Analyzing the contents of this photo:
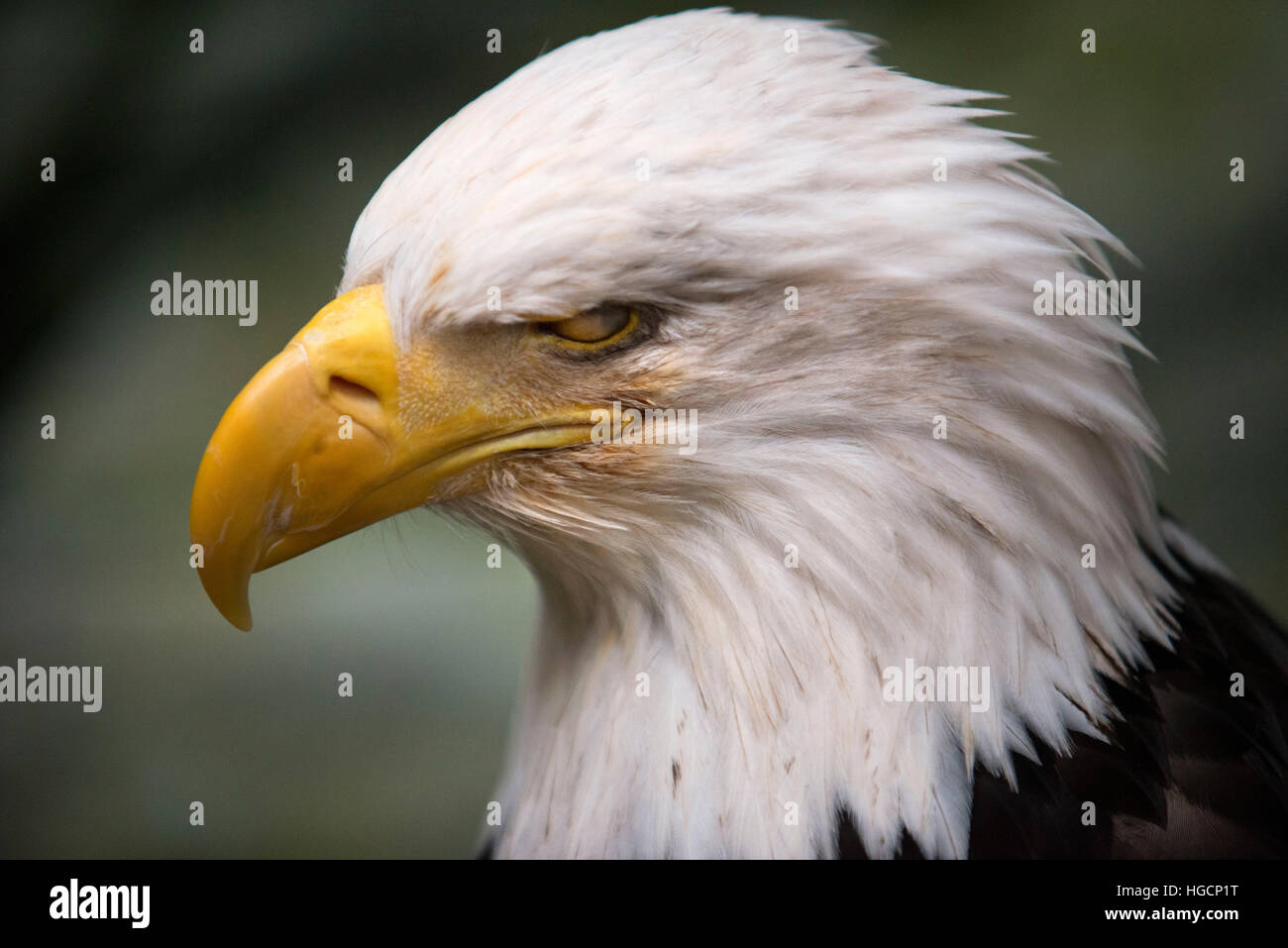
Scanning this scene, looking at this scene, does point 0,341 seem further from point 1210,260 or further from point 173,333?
point 1210,260

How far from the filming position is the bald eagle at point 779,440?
115cm

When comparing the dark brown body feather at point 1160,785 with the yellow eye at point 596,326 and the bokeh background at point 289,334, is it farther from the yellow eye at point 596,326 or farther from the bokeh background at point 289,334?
the bokeh background at point 289,334

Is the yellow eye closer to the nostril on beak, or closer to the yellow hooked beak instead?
the yellow hooked beak

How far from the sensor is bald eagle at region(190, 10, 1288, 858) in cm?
115

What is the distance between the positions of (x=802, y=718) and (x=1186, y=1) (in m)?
2.60

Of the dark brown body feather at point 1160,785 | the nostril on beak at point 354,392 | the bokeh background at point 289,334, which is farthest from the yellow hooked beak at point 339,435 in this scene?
the bokeh background at point 289,334

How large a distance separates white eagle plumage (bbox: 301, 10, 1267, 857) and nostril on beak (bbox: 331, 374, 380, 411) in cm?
8

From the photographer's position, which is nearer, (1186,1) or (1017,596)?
(1017,596)

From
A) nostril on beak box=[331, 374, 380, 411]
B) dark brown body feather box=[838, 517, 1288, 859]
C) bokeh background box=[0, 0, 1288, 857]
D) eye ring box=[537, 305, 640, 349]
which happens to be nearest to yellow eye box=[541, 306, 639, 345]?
eye ring box=[537, 305, 640, 349]

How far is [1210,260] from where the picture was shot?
10.1 ft

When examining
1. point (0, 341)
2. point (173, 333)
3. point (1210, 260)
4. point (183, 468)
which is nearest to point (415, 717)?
point (183, 468)

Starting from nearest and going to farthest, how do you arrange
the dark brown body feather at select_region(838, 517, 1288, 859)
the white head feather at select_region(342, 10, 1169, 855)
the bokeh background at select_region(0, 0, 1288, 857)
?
the white head feather at select_region(342, 10, 1169, 855), the dark brown body feather at select_region(838, 517, 1288, 859), the bokeh background at select_region(0, 0, 1288, 857)

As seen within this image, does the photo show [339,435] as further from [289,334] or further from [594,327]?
[289,334]

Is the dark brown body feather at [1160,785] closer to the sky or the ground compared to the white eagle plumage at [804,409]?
closer to the ground
